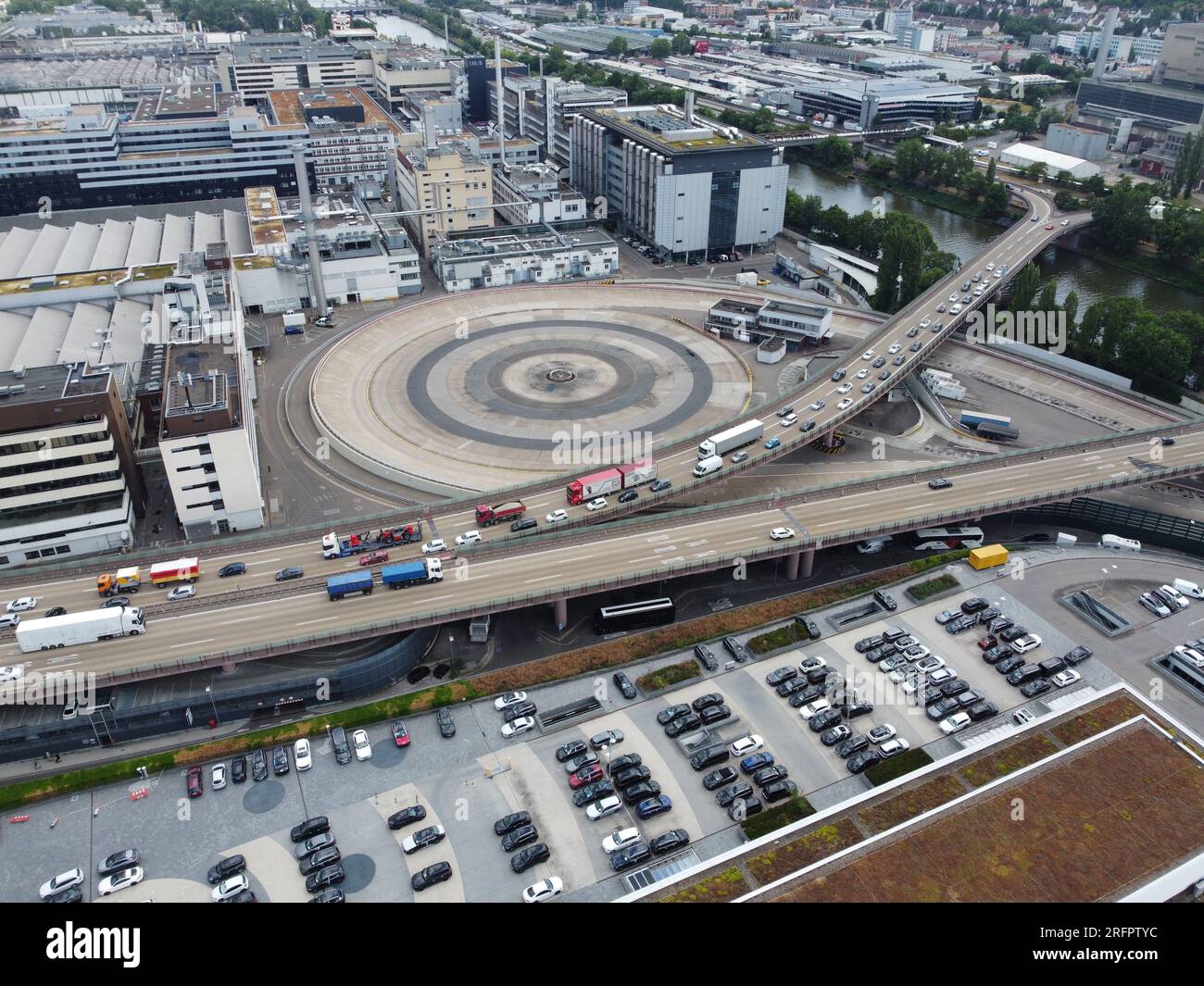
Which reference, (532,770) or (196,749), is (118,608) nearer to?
(196,749)

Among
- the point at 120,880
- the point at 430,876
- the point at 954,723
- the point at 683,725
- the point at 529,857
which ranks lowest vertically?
the point at 120,880

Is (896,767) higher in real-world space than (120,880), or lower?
higher

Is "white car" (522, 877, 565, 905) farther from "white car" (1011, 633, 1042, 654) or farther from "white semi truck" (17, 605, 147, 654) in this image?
"white car" (1011, 633, 1042, 654)

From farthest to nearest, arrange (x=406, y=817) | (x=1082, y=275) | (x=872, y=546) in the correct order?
(x=1082, y=275), (x=872, y=546), (x=406, y=817)

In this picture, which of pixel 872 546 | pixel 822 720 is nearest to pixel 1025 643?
pixel 822 720

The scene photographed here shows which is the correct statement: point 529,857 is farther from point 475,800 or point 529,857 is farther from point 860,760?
point 860,760

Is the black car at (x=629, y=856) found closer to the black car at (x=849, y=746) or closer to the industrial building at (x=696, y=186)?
the black car at (x=849, y=746)
